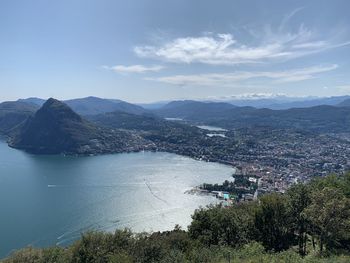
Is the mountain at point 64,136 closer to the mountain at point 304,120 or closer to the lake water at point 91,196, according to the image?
the lake water at point 91,196

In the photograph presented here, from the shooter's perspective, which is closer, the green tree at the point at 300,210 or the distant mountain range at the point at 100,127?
the green tree at the point at 300,210

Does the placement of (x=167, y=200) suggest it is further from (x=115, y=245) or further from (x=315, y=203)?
(x=315, y=203)

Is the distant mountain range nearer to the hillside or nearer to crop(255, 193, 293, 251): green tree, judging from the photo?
the hillside

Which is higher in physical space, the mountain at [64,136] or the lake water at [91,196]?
the mountain at [64,136]

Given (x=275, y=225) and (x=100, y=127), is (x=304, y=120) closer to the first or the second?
(x=100, y=127)

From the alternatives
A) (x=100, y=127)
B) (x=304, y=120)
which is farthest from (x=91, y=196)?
(x=304, y=120)

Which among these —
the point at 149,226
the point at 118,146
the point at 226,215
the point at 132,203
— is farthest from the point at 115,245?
the point at 118,146

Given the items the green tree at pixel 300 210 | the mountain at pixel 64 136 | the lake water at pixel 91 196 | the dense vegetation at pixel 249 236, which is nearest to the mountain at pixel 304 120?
the mountain at pixel 64 136
